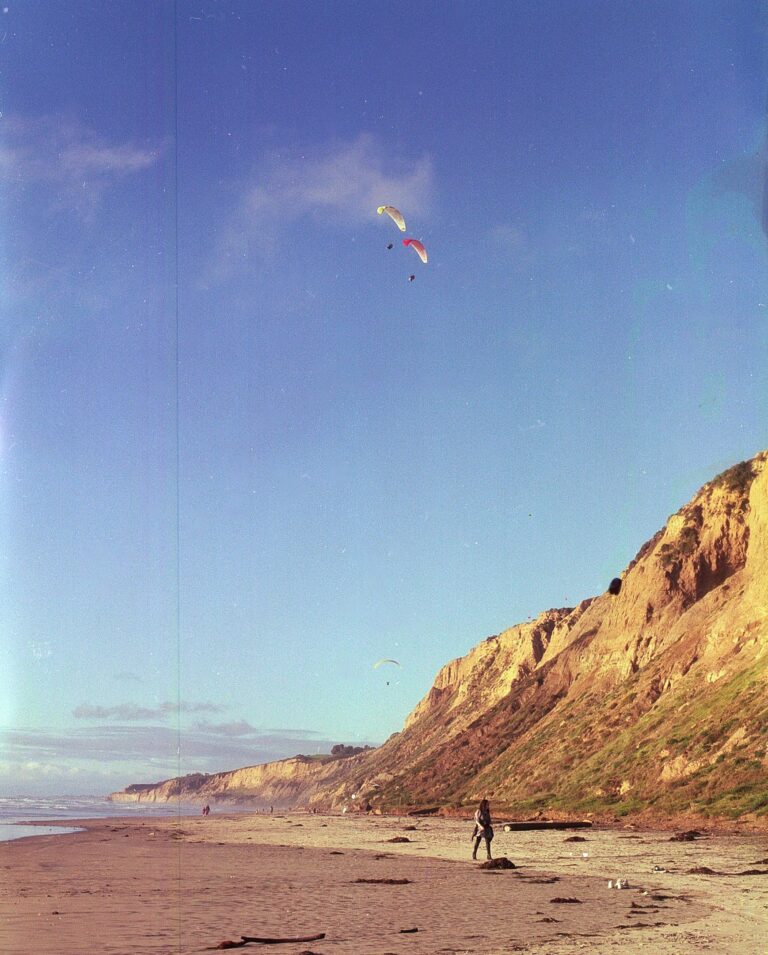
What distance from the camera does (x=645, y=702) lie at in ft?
209

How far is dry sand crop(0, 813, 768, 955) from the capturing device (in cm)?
1444

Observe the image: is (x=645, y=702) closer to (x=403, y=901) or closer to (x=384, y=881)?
(x=384, y=881)

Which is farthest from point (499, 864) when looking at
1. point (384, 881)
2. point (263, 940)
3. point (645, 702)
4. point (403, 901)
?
point (645, 702)

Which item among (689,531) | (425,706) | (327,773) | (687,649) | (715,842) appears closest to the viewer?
(715,842)

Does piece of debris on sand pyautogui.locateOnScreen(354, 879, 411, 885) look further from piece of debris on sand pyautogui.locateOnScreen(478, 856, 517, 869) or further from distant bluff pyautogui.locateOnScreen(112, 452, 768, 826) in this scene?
distant bluff pyautogui.locateOnScreen(112, 452, 768, 826)

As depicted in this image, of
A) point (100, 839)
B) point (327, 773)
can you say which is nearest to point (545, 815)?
point (100, 839)

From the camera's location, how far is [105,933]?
50.7 feet

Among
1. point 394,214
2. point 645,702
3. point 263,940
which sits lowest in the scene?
point 263,940

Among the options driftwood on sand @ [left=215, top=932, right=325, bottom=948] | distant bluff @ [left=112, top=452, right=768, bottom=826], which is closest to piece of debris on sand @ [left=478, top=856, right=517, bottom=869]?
driftwood on sand @ [left=215, top=932, right=325, bottom=948]

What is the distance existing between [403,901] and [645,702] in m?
47.1

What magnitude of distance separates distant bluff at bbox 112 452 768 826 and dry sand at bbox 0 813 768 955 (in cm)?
1349

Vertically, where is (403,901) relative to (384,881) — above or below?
above

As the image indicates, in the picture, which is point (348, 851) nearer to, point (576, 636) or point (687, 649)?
point (687, 649)

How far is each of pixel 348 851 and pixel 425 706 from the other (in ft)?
369
